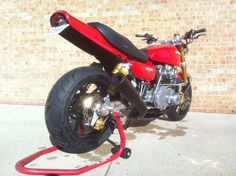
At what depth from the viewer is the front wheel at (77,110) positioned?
312 centimetres

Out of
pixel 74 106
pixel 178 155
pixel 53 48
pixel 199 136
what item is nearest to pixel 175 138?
pixel 199 136

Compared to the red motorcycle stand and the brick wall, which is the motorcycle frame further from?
the brick wall

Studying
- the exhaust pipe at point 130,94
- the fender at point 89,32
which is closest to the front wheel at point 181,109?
the exhaust pipe at point 130,94

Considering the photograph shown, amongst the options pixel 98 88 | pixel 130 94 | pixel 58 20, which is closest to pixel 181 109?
pixel 130 94

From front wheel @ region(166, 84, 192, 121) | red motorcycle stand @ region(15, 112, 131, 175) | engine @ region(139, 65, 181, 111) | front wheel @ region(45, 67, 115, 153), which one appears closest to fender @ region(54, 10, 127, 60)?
front wheel @ region(45, 67, 115, 153)

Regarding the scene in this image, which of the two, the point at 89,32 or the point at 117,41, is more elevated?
the point at 89,32

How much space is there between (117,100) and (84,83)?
562mm

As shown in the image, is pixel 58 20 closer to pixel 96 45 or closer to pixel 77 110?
pixel 96 45

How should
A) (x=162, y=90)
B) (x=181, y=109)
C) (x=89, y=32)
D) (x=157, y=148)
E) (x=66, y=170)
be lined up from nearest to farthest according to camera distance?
(x=66, y=170) < (x=89, y=32) < (x=157, y=148) < (x=162, y=90) < (x=181, y=109)

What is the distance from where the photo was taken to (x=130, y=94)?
3523 mm

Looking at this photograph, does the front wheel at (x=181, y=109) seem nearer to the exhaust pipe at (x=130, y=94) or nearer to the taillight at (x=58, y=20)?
the exhaust pipe at (x=130, y=94)

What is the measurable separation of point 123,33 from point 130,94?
95.3 inches

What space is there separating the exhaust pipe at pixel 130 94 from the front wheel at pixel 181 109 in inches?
39.9

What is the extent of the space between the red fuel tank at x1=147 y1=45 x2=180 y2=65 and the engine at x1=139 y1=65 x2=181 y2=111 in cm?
10
